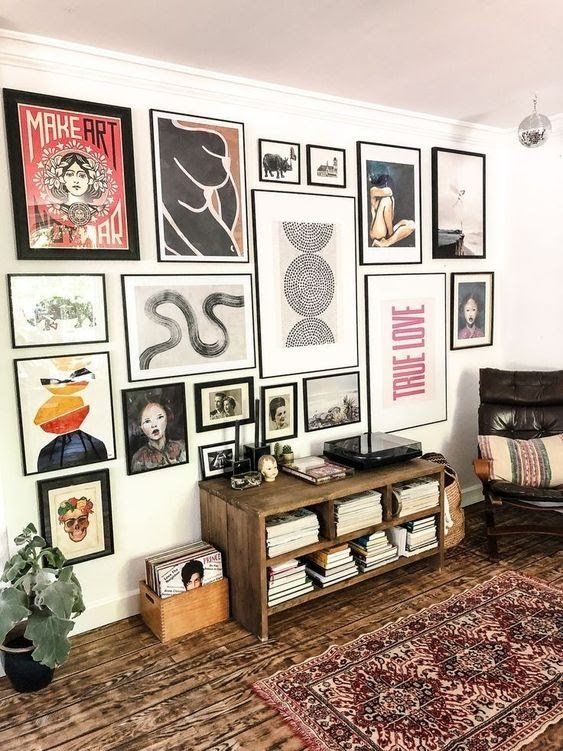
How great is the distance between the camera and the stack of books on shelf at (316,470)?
3041 millimetres

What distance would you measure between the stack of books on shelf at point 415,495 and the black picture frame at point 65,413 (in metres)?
1.48

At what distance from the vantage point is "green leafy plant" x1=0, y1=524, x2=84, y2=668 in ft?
7.52

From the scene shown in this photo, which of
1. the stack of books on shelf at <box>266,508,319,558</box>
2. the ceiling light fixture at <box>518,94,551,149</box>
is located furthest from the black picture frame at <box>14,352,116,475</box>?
the ceiling light fixture at <box>518,94,551,149</box>

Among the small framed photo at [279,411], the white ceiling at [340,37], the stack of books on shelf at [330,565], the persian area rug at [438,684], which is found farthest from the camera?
the small framed photo at [279,411]

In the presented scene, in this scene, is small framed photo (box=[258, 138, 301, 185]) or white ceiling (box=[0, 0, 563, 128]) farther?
small framed photo (box=[258, 138, 301, 185])

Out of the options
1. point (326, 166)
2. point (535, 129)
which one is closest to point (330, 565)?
point (326, 166)

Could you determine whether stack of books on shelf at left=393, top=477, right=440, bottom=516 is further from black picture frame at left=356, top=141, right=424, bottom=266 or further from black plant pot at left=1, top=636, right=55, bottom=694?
black plant pot at left=1, top=636, right=55, bottom=694

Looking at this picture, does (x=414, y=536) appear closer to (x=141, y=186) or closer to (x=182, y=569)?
(x=182, y=569)

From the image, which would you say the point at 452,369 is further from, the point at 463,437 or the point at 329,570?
the point at 329,570

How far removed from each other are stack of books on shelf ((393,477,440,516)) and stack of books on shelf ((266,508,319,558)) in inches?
20.9

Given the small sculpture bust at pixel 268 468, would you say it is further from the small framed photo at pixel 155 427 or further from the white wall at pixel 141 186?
the small framed photo at pixel 155 427

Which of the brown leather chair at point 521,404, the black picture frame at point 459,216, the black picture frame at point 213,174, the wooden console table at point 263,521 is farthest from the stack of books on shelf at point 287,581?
the black picture frame at point 459,216

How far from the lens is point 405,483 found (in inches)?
131

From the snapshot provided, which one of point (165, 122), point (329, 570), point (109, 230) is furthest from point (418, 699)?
point (165, 122)
